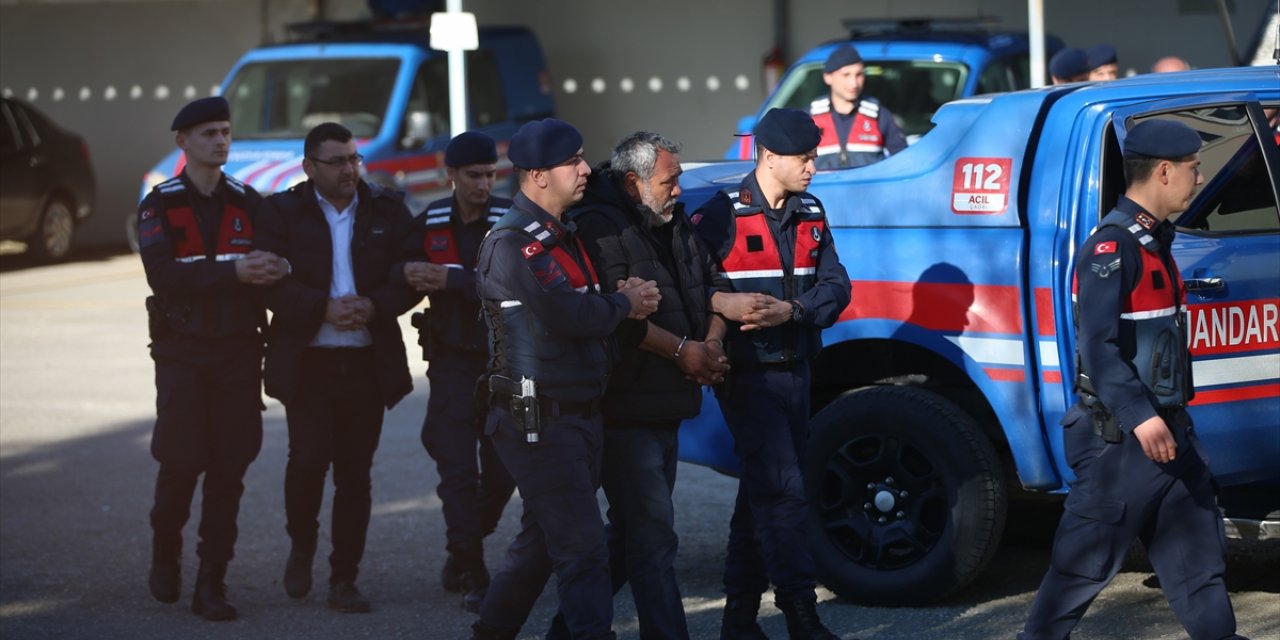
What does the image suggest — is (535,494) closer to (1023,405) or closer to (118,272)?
(1023,405)

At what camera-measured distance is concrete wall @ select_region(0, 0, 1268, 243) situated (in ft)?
50.2

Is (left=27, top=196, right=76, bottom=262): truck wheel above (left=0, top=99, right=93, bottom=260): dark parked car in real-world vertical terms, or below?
below

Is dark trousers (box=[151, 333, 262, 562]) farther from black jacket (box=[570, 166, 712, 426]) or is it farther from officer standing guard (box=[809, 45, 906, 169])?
officer standing guard (box=[809, 45, 906, 169])

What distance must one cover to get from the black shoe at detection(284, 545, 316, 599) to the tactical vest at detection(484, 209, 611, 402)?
1.83 m

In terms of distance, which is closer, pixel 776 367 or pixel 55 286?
pixel 776 367

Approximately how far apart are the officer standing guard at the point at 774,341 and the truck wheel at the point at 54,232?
13.0m

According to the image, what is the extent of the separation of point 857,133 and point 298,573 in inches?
167

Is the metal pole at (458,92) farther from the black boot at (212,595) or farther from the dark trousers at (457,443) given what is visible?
the black boot at (212,595)

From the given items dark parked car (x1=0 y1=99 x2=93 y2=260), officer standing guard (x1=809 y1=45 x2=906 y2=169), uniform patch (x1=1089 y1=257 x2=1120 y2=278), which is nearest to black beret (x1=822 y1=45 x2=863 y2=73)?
officer standing guard (x1=809 y1=45 x2=906 y2=169)

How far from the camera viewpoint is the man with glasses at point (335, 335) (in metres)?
6.03

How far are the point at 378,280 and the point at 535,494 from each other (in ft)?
5.41

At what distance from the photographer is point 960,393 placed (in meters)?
5.85

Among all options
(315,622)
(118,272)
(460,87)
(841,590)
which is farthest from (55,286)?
(841,590)

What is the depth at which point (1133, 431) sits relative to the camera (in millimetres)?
4375
